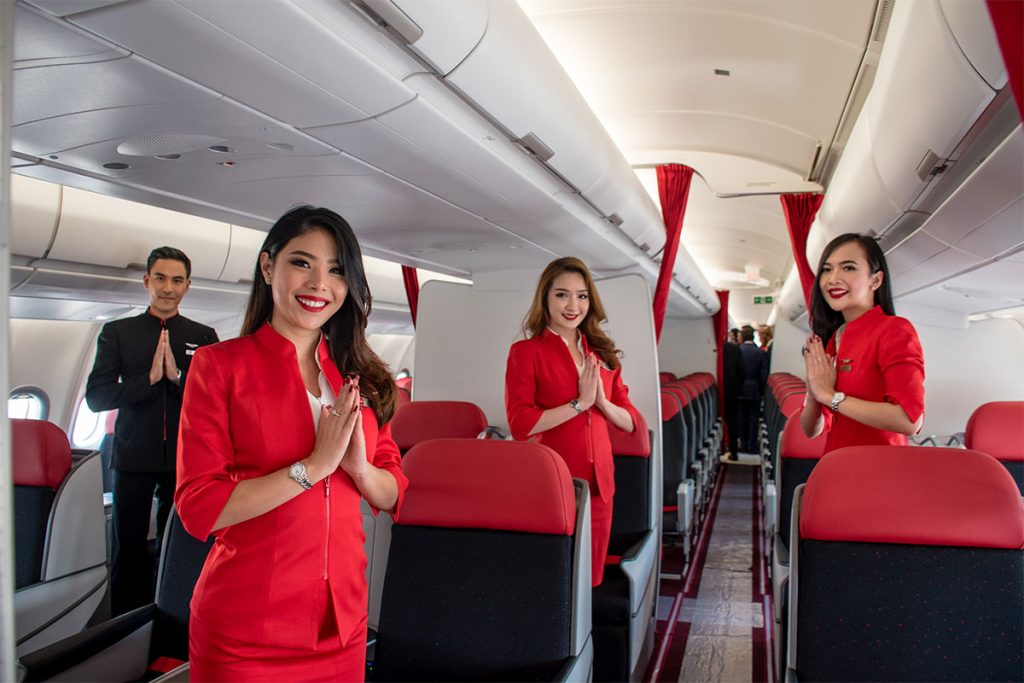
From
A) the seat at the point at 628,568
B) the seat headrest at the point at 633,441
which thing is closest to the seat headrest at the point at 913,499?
the seat at the point at 628,568

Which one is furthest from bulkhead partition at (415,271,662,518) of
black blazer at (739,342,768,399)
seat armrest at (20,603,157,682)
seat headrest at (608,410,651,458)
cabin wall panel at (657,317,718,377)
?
cabin wall panel at (657,317,718,377)

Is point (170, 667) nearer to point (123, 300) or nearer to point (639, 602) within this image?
point (639, 602)

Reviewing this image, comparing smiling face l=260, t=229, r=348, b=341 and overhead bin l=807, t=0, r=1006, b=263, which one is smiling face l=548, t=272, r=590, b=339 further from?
smiling face l=260, t=229, r=348, b=341

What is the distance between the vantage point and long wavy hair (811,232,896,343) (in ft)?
8.48

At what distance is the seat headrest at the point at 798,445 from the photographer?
408 cm

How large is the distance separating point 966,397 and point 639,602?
6.05 meters

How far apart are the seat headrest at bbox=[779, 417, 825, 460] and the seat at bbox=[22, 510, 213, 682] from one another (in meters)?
3.10

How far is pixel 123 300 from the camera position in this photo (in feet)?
18.6

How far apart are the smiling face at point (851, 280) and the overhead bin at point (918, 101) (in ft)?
1.54

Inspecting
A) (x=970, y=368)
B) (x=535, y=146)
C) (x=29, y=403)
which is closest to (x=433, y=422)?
(x=535, y=146)

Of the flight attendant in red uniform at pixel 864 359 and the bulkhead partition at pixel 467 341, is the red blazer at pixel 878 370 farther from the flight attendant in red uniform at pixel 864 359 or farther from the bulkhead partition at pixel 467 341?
the bulkhead partition at pixel 467 341

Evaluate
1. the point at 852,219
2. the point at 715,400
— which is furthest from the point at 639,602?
the point at 715,400

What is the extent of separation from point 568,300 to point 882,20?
2493mm

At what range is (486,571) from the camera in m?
2.13
